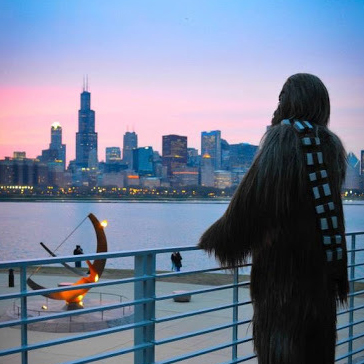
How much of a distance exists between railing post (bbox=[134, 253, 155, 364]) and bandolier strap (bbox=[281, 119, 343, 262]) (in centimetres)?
111

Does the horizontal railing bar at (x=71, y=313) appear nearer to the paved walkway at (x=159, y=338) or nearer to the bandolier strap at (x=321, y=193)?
the bandolier strap at (x=321, y=193)

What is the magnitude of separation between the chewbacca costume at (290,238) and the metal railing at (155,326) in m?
0.61

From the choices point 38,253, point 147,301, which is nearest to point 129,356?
point 147,301

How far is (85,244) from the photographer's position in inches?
2623

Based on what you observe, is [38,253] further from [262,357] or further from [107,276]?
[262,357]

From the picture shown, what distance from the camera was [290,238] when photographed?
99.3 inches

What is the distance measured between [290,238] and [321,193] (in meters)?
0.22

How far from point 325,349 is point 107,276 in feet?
57.6

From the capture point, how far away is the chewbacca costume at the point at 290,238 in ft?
8.24

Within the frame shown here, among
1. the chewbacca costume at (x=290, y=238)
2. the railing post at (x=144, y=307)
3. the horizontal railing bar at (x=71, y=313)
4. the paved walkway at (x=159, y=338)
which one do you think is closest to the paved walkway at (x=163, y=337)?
the paved walkway at (x=159, y=338)

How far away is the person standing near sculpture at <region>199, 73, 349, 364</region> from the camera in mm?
2512

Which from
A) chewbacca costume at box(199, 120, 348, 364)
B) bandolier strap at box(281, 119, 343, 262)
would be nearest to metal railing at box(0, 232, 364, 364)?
chewbacca costume at box(199, 120, 348, 364)

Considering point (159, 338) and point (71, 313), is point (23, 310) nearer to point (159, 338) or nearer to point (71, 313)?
point (71, 313)

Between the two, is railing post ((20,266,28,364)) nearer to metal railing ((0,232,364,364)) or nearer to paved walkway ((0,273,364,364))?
metal railing ((0,232,364,364))
